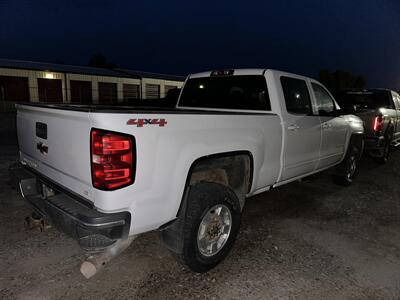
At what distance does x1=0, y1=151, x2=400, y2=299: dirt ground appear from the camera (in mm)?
2664

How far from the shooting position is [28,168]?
3.19m

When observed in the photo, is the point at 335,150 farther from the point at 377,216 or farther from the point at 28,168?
the point at 28,168

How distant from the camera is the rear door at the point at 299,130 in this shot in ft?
12.6

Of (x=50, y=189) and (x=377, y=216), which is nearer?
(x=50, y=189)

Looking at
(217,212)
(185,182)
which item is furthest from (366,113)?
(185,182)

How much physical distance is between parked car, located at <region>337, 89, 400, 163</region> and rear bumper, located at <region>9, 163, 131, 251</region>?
6331 mm

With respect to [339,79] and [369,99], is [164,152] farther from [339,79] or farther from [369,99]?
[339,79]

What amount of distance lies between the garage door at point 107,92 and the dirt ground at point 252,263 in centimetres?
2436

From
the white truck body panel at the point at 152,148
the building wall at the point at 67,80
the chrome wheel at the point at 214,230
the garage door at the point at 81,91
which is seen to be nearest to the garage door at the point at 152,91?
the building wall at the point at 67,80

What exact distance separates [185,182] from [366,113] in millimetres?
5869

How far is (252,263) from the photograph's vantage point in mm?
3139

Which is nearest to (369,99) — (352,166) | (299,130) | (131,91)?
(352,166)

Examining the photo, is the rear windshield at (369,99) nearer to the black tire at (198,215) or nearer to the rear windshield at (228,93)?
the rear windshield at (228,93)

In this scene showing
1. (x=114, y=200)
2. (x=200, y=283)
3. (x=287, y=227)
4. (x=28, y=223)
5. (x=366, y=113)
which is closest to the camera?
(x=114, y=200)
